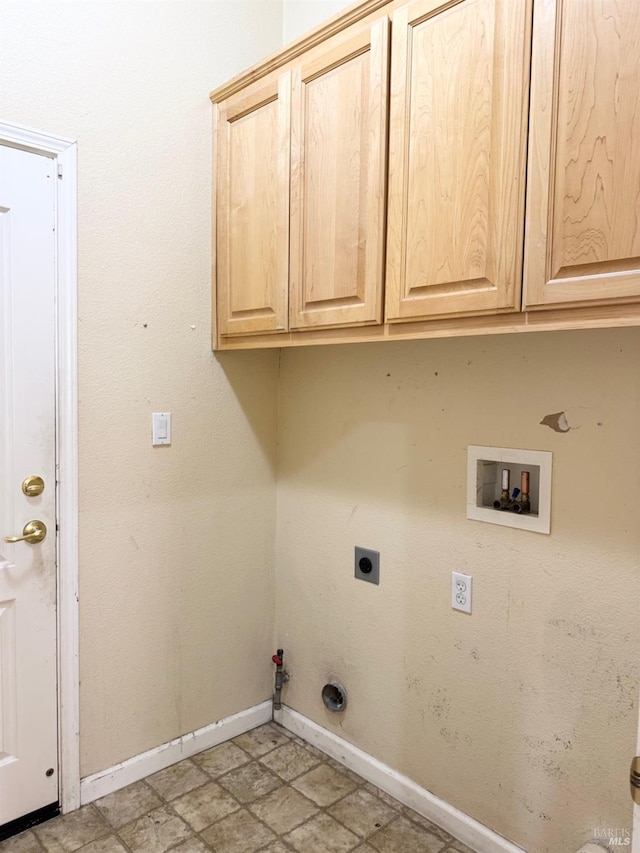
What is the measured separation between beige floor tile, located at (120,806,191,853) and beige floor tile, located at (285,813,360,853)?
34 centimetres

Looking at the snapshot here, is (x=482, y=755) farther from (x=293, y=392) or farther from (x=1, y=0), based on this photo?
(x=1, y=0)

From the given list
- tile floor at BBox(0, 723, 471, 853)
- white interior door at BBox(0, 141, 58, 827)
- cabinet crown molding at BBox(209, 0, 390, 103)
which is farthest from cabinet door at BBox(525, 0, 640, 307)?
tile floor at BBox(0, 723, 471, 853)

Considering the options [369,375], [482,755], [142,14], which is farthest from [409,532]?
[142,14]

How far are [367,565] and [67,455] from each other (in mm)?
1065

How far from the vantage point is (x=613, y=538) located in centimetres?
143

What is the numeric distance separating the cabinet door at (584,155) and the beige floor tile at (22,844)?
6.72 ft

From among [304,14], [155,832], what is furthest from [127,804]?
[304,14]

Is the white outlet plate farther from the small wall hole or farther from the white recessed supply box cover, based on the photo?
the small wall hole

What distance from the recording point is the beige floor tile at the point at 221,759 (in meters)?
2.09

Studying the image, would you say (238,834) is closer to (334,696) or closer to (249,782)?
(249,782)

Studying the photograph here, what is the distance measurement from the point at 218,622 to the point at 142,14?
2147 millimetres

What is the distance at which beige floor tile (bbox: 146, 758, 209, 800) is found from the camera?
77.4 inches

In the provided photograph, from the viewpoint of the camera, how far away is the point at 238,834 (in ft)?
5.82

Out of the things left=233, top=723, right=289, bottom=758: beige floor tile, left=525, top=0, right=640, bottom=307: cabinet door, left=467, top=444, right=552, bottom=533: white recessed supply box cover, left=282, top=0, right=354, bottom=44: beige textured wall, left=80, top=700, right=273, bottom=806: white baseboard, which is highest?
left=282, top=0, right=354, bottom=44: beige textured wall
